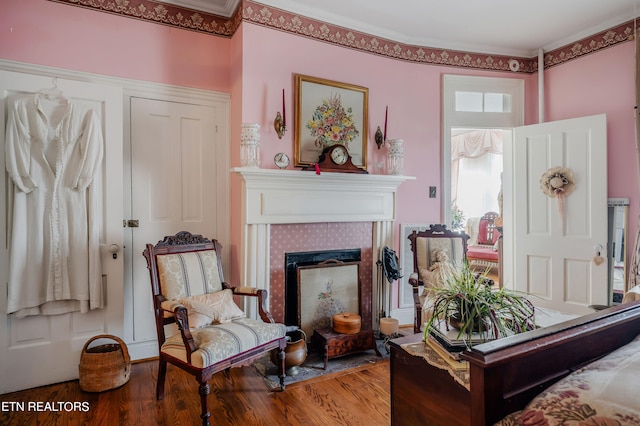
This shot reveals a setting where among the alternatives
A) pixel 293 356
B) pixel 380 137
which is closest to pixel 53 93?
pixel 293 356

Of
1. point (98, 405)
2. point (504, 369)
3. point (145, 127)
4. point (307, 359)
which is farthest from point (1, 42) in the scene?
point (504, 369)

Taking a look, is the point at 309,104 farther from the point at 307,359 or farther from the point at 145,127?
the point at 307,359

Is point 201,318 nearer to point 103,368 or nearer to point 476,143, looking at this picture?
point 103,368

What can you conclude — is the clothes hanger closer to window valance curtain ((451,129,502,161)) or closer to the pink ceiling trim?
the pink ceiling trim

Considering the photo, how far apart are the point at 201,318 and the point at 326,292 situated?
46.2 inches

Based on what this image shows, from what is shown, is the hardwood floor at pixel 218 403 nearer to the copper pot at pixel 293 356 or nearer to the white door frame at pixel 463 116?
the copper pot at pixel 293 356

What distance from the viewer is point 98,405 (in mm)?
2318

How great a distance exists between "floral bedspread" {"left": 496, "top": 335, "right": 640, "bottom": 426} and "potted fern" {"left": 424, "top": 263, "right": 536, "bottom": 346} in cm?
26

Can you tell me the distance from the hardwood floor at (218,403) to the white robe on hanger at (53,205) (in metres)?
0.56

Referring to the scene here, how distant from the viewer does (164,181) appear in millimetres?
3066

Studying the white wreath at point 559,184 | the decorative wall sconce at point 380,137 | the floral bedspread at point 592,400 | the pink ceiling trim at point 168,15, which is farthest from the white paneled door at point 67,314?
the white wreath at point 559,184

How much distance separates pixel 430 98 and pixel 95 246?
10.9ft

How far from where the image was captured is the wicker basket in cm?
244

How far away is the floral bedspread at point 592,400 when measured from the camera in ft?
2.88
